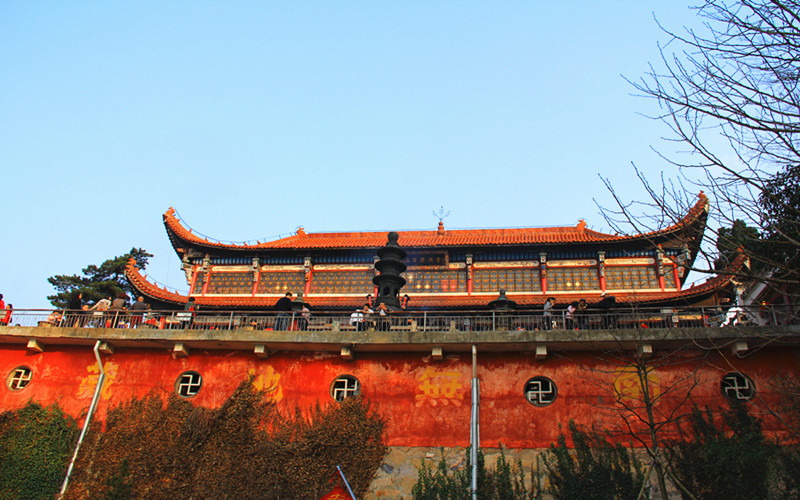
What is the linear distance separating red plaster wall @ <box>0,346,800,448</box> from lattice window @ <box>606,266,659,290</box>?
7.39 metres

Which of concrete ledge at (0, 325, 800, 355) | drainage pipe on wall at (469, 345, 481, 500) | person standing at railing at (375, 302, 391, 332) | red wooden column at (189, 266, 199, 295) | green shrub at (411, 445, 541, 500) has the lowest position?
green shrub at (411, 445, 541, 500)

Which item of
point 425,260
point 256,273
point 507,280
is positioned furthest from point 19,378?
point 507,280

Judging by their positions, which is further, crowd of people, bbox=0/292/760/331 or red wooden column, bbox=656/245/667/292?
red wooden column, bbox=656/245/667/292

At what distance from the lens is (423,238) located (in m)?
23.9

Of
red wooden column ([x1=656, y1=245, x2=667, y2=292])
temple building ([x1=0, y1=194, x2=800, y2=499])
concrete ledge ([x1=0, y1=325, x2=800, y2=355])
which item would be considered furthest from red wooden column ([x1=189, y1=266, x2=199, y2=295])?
red wooden column ([x1=656, y1=245, x2=667, y2=292])

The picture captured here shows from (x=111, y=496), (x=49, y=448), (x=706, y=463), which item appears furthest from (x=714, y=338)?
(x=49, y=448)

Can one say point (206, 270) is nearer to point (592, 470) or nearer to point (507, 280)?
point (507, 280)

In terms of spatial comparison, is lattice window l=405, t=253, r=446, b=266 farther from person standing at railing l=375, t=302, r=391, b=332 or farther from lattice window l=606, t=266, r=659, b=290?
person standing at railing l=375, t=302, r=391, b=332

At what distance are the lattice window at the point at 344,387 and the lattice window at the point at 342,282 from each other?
783 cm

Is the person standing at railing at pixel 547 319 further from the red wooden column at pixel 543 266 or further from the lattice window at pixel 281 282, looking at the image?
the lattice window at pixel 281 282

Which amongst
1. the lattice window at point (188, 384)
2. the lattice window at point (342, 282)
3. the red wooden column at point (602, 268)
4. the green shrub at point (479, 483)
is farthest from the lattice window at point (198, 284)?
the red wooden column at point (602, 268)

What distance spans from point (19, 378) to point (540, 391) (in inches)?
479

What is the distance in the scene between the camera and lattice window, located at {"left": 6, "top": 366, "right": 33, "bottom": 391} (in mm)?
14508

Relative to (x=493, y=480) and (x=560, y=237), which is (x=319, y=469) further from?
(x=560, y=237)
